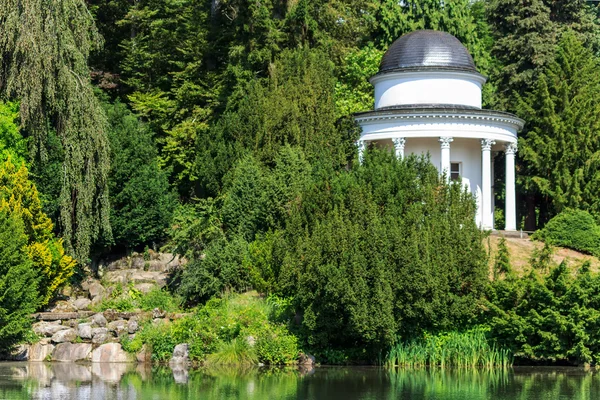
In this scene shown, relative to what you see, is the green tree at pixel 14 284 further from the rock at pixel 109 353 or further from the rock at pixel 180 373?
the rock at pixel 180 373

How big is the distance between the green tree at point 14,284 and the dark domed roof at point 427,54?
18.8 metres

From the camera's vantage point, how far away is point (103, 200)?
4716cm

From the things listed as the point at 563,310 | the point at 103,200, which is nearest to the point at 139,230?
the point at 103,200

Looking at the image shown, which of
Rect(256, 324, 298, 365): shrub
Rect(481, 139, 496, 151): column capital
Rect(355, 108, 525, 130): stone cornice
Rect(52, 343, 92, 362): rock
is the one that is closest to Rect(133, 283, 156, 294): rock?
Rect(52, 343, 92, 362): rock

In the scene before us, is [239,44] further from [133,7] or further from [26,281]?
[26,281]

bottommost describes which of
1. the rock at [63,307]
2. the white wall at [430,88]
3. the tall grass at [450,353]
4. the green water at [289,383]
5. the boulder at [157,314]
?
the green water at [289,383]

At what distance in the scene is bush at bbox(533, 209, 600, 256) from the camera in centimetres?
4866

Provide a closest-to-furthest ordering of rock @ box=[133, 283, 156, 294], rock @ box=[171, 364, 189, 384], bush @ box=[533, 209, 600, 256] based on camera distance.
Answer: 1. rock @ box=[171, 364, 189, 384]
2. rock @ box=[133, 283, 156, 294]
3. bush @ box=[533, 209, 600, 256]

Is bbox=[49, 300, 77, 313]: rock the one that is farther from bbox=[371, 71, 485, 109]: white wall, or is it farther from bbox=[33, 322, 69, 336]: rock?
bbox=[371, 71, 485, 109]: white wall

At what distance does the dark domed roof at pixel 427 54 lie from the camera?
2036 inches

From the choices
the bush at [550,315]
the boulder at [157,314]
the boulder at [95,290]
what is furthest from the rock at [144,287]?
the bush at [550,315]

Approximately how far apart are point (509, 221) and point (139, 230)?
15.9 m

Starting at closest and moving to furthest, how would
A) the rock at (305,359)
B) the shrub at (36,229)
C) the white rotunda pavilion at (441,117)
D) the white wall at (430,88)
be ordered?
1. the rock at (305,359)
2. the shrub at (36,229)
3. the white rotunda pavilion at (441,117)
4. the white wall at (430,88)

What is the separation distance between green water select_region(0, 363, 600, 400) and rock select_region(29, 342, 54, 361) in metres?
1.54
